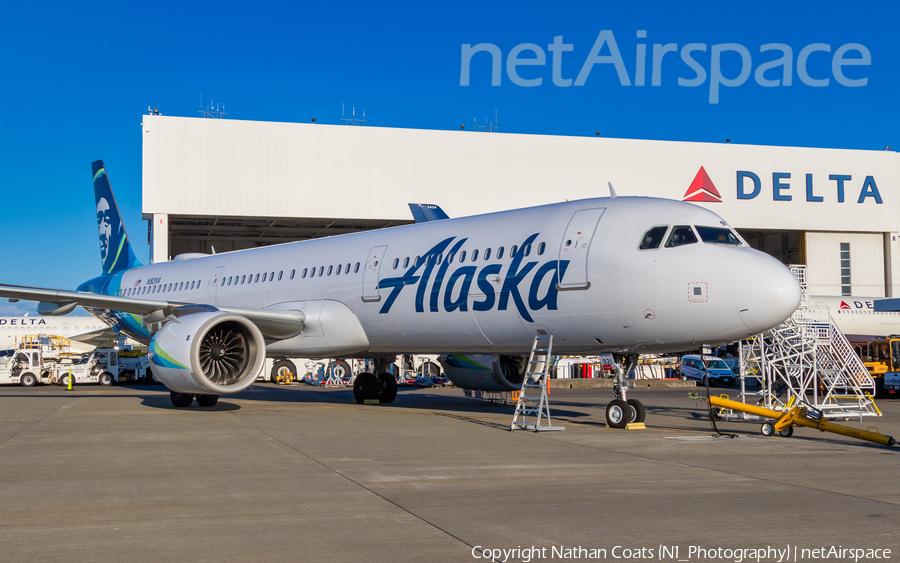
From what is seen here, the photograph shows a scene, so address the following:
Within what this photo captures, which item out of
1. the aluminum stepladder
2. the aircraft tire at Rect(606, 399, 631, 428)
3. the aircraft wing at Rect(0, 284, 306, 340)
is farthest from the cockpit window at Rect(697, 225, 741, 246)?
the aircraft wing at Rect(0, 284, 306, 340)

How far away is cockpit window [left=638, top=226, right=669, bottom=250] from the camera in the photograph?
12.8 metres

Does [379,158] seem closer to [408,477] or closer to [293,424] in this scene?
[293,424]

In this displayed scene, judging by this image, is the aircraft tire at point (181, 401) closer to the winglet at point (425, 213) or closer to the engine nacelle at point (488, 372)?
the engine nacelle at point (488, 372)

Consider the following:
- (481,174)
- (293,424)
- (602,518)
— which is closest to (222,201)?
(481,174)

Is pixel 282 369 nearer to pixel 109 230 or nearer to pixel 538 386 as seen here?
pixel 109 230

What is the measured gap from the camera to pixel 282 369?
125 ft

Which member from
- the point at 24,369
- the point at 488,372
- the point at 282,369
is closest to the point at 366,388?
the point at 488,372

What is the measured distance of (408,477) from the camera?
8352 mm

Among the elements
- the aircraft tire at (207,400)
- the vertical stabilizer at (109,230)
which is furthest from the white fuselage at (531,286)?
the vertical stabilizer at (109,230)

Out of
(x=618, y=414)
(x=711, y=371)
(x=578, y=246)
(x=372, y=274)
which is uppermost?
(x=578, y=246)

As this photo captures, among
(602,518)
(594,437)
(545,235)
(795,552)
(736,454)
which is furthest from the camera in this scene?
(545,235)

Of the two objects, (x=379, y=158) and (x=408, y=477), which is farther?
(x=379, y=158)

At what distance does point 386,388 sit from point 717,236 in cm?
1114

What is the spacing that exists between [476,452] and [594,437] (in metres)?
2.67
